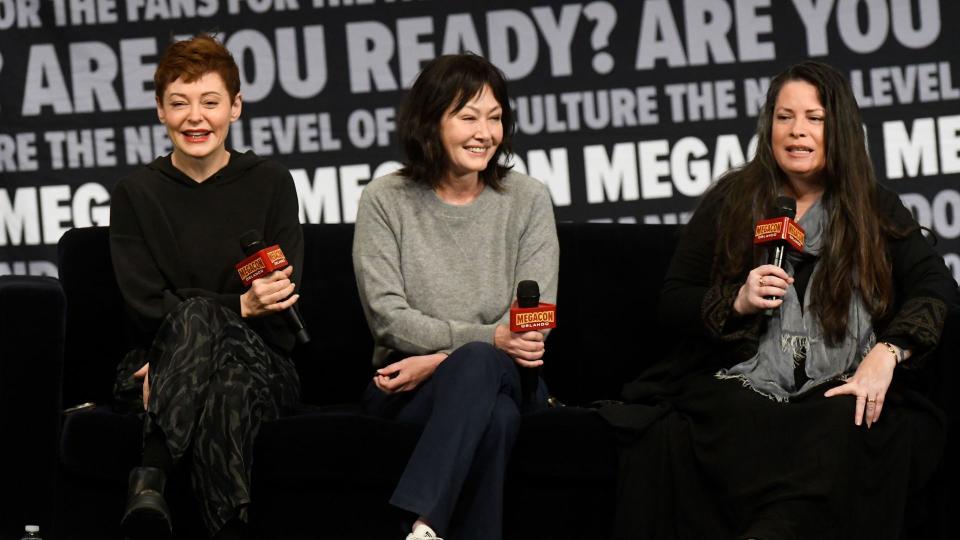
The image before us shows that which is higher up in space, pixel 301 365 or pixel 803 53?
pixel 803 53

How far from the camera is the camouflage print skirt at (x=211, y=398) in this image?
3.34m

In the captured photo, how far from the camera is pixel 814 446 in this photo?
329cm

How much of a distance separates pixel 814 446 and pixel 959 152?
2100 millimetres

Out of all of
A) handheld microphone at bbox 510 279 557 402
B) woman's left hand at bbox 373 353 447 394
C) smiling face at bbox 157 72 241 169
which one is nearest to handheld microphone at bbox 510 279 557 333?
handheld microphone at bbox 510 279 557 402

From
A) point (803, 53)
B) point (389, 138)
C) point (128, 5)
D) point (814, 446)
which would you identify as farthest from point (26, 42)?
point (814, 446)

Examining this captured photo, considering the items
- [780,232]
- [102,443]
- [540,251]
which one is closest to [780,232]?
[780,232]

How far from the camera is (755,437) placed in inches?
133

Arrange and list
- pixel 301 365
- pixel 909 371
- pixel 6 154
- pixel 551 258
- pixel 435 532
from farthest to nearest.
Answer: pixel 6 154
pixel 301 365
pixel 551 258
pixel 909 371
pixel 435 532

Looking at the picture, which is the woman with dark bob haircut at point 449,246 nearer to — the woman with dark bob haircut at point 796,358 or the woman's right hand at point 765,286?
the woman with dark bob haircut at point 796,358

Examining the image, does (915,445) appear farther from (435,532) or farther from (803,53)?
(803,53)

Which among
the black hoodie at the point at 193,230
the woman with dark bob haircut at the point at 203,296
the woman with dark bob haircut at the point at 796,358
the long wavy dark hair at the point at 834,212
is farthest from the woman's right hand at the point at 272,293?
the long wavy dark hair at the point at 834,212

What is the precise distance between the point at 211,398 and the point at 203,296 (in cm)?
Result: 42

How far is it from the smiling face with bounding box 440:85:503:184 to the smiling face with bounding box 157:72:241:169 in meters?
0.60

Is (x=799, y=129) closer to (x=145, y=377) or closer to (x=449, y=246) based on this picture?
(x=449, y=246)
